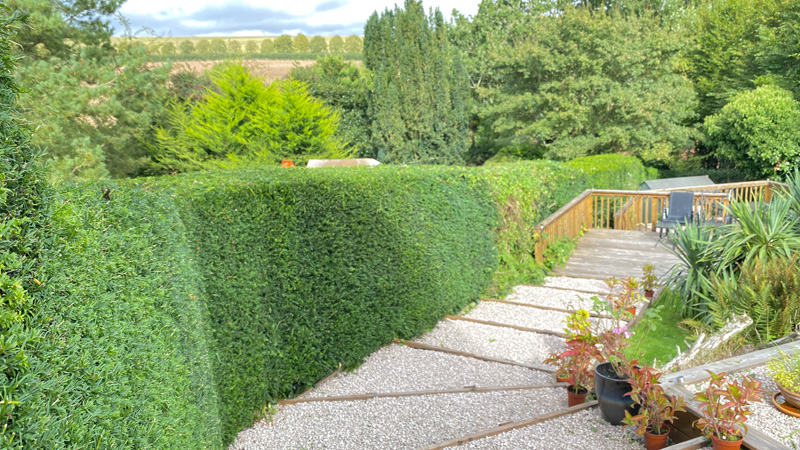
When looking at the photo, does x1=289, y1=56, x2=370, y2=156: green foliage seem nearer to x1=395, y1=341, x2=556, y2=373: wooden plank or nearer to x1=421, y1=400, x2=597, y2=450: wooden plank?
x1=395, y1=341, x2=556, y2=373: wooden plank

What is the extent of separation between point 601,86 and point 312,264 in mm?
15484

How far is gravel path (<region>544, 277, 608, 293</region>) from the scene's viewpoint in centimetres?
793

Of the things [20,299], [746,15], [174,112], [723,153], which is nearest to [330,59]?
[174,112]

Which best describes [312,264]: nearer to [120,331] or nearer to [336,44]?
[120,331]

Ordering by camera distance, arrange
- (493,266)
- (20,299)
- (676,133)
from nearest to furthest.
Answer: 1. (20,299)
2. (493,266)
3. (676,133)

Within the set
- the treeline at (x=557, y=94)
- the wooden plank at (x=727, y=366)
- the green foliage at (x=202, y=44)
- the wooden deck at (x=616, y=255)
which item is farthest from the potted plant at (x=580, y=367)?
the green foliage at (x=202, y=44)

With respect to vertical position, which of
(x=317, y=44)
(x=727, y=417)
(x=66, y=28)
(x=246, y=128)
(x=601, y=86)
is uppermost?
(x=317, y=44)

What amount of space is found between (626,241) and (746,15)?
1971 centimetres

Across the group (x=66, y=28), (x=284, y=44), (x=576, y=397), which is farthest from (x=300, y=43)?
(x=576, y=397)

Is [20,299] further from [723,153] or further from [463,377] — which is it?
[723,153]

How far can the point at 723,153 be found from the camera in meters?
18.5

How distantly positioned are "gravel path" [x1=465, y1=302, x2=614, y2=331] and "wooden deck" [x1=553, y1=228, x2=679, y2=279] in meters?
2.03

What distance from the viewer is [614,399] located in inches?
138

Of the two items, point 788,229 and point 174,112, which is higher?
point 174,112
